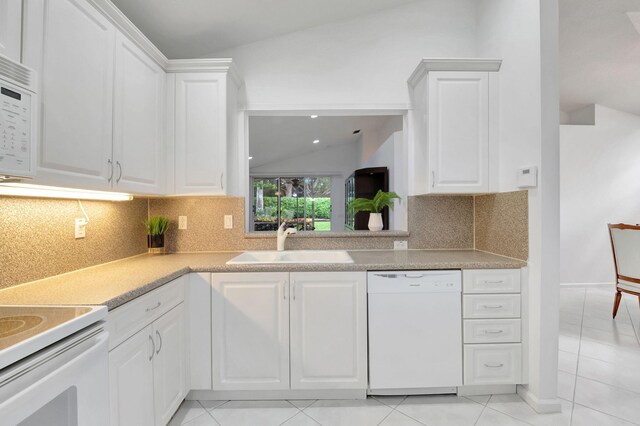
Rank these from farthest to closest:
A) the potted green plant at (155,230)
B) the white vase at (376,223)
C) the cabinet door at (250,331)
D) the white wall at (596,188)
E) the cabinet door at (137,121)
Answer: the white wall at (596,188), the white vase at (376,223), the potted green plant at (155,230), the cabinet door at (250,331), the cabinet door at (137,121)

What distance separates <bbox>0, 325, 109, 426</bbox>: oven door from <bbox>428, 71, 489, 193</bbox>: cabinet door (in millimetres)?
2037

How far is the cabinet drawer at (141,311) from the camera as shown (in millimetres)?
1225

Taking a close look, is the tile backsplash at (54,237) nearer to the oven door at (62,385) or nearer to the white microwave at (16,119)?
the white microwave at (16,119)

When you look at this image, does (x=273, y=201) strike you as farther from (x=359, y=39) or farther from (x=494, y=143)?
(x=494, y=143)

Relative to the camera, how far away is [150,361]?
4.85ft

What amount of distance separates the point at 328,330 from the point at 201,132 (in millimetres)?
1567

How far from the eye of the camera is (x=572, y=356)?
8.20ft

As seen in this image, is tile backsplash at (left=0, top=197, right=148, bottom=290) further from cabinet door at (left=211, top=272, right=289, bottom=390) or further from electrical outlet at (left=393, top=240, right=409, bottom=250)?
electrical outlet at (left=393, top=240, right=409, bottom=250)

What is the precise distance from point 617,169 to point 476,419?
482 cm

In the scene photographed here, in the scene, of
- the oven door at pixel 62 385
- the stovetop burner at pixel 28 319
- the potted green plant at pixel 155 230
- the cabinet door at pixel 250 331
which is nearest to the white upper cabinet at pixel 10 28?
the stovetop burner at pixel 28 319

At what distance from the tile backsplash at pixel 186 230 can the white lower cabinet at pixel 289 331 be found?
654mm

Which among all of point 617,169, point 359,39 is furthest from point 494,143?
point 617,169

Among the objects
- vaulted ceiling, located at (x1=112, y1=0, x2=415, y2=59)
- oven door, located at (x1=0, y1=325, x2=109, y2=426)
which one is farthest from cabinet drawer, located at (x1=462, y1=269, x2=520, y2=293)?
vaulted ceiling, located at (x1=112, y1=0, x2=415, y2=59)

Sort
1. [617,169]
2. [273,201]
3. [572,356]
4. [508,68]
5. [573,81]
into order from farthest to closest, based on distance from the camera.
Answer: [273,201] → [617,169] → [573,81] → [572,356] → [508,68]
